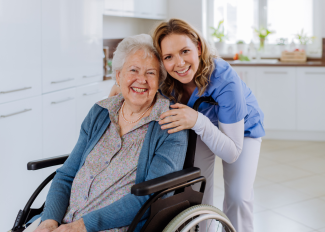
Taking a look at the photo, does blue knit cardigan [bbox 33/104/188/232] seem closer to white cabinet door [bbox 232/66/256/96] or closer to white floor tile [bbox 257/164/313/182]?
white floor tile [bbox 257/164/313/182]

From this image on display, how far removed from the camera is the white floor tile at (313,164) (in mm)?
3441

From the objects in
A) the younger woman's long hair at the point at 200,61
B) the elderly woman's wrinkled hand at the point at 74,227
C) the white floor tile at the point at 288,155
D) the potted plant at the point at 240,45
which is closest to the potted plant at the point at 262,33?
the potted plant at the point at 240,45

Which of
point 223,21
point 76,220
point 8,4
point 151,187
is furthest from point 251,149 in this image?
point 223,21

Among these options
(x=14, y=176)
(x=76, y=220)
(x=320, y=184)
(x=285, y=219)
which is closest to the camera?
(x=76, y=220)

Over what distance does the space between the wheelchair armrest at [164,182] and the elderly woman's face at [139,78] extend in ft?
1.14

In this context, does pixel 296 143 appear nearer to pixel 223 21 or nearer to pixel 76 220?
pixel 223 21

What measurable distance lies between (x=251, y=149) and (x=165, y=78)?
21.2 inches

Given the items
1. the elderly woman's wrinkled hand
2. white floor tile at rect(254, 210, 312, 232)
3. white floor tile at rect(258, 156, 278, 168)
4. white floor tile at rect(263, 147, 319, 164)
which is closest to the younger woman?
the elderly woman's wrinkled hand

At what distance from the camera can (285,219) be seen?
2.44 m

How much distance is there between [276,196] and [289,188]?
8.7 inches

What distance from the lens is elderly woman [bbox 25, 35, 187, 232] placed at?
4.44 feet

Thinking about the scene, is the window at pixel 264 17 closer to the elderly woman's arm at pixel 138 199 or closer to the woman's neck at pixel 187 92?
the woman's neck at pixel 187 92

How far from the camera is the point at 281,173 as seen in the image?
11.0 feet

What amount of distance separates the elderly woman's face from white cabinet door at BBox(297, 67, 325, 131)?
3256mm
